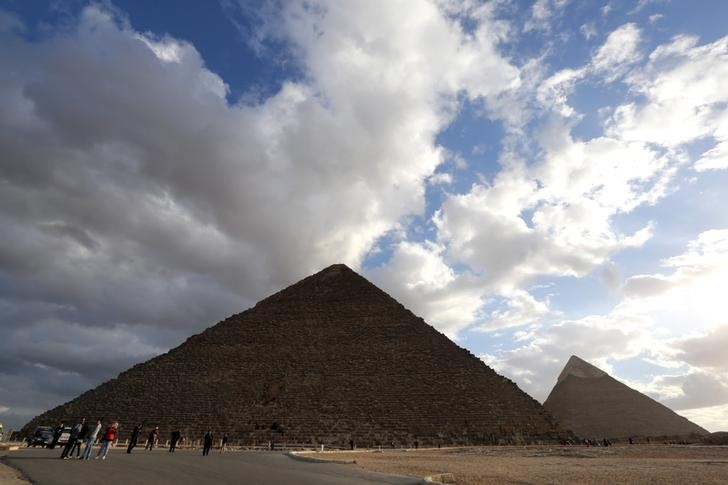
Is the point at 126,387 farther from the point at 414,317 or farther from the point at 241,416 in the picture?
the point at 414,317

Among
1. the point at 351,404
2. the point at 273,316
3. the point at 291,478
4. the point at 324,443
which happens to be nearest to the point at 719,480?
the point at 291,478

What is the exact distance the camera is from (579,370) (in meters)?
57.2

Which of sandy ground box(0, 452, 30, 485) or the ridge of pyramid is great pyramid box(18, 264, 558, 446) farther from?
the ridge of pyramid

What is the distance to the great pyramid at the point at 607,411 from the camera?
162 feet

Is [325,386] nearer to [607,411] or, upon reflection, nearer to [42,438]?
[42,438]

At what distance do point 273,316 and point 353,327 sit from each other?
789 centimetres

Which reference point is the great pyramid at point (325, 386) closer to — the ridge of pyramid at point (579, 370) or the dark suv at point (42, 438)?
the dark suv at point (42, 438)

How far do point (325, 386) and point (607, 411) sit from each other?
110 feet

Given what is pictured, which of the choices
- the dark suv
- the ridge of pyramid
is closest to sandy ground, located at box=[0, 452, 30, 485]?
the dark suv

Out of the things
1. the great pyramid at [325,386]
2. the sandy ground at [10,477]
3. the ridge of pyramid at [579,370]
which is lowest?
the sandy ground at [10,477]

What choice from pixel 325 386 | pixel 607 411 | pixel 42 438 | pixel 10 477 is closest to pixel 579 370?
pixel 607 411

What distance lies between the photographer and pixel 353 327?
4059 cm

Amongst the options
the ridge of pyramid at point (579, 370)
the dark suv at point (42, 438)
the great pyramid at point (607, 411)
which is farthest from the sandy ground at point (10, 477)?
the ridge of pyramid at point (579, 370)

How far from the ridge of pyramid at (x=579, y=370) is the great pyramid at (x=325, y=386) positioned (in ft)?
79.8
